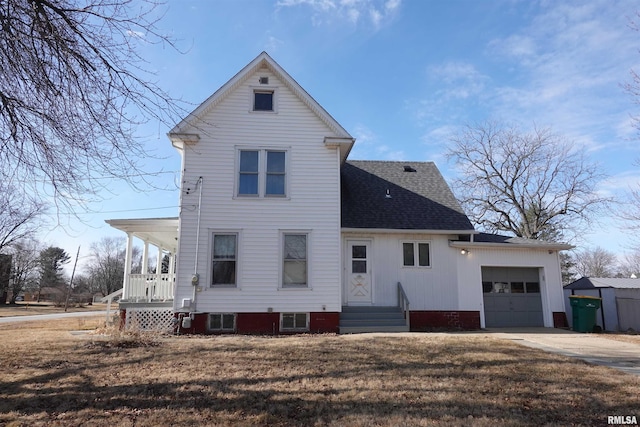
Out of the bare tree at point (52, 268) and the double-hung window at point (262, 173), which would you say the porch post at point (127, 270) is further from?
the bare tree at point (52, 268)

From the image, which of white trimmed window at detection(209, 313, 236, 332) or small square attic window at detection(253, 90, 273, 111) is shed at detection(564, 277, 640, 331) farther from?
small square attic window at detection(253, 90, 273, 111)

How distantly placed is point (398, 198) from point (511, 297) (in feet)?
17.7

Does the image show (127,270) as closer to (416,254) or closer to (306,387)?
(306,387)

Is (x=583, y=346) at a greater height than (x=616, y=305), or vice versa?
(x=616, y=305)

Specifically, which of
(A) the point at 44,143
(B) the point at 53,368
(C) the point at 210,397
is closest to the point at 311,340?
(C) the point at 210,397

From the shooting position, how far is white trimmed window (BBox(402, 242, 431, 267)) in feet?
47.9

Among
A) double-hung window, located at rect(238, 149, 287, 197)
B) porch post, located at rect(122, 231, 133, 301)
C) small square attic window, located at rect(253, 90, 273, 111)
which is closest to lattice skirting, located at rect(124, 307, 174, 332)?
porch post, located at rect(122, 231, 133, 301)

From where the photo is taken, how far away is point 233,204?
12953 millimetres

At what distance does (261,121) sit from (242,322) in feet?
20.5

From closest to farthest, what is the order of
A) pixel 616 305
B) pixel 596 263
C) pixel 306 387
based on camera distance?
pixel 306 387 → pixel 616 305 → pixel 596 263

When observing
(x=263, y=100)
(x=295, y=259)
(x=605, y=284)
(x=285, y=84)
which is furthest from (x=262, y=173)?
(x=605, y=284)

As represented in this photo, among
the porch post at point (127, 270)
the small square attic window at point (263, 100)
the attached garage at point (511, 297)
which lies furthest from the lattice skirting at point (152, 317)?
the attached garage at point (511, 297)

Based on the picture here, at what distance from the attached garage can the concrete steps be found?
148 inches

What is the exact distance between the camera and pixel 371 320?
13.3 metres
